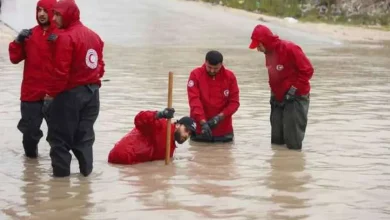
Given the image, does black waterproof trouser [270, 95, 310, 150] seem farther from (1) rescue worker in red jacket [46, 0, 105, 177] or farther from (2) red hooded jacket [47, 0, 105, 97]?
(2) red hooded jacket [47, 0, 105, 97]

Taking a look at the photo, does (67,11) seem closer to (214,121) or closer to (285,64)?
(214,121)

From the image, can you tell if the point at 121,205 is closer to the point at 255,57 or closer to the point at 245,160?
the point at 245,160

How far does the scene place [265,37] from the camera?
389 inches

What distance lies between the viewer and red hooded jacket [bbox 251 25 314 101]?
9.90 m

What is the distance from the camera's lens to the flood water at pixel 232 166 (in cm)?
724

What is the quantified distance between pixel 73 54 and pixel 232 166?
2201 mm

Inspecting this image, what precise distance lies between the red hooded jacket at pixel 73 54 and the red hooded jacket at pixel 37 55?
0.64 metres

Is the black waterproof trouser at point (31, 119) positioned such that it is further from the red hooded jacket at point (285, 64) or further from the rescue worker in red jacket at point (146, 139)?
the red hooded jacket at point (285, 64)

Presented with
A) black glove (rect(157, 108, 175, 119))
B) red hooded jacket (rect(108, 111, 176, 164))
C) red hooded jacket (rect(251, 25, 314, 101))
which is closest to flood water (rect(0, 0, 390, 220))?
red hooded jacket (rect(108, 111, 176, 164))

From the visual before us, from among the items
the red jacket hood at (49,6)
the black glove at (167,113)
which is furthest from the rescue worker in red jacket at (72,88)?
the black glove at (167,113)

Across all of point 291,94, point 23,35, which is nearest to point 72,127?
point 23,35

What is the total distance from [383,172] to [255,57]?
13.8 meters

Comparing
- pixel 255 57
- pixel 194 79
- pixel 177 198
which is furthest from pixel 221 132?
pixel 255 57

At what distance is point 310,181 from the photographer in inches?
328
